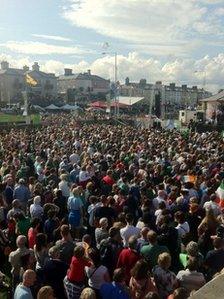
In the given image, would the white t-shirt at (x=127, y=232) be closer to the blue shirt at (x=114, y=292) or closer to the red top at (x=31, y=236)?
the red top at (x=31, y=236)

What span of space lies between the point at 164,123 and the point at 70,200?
2967 centimetres

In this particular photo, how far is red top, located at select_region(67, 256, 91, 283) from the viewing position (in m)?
6.81

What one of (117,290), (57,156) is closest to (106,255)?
(117,290)

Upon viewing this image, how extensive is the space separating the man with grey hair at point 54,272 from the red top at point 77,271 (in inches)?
5.2

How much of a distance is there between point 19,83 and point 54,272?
137 meters

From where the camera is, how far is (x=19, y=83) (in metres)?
139

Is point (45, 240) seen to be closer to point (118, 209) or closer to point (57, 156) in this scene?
point (118, 209)

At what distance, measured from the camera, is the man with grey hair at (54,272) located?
6887 mm

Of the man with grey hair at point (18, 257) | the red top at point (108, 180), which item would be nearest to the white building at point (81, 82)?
the red top at point (108, 180)

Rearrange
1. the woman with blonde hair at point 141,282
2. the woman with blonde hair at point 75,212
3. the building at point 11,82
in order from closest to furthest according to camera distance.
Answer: the woman with blonde hair at point 141,282 → the woman with blonde hair at point 75,212 → the building at point 11,82

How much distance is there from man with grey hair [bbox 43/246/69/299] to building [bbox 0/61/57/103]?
120299 mm

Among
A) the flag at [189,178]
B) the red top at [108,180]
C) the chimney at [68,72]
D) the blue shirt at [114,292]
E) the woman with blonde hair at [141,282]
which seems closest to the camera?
the blue shirt at [114,292]

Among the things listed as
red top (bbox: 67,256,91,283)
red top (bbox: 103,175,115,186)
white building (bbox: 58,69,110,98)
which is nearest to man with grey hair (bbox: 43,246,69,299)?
red top (bbox: 67,256,91,283)

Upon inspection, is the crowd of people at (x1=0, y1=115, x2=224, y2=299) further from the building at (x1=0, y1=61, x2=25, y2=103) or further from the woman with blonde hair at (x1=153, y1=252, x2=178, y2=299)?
the building at (x1=0, y1=61, x2=25, y2=103)
